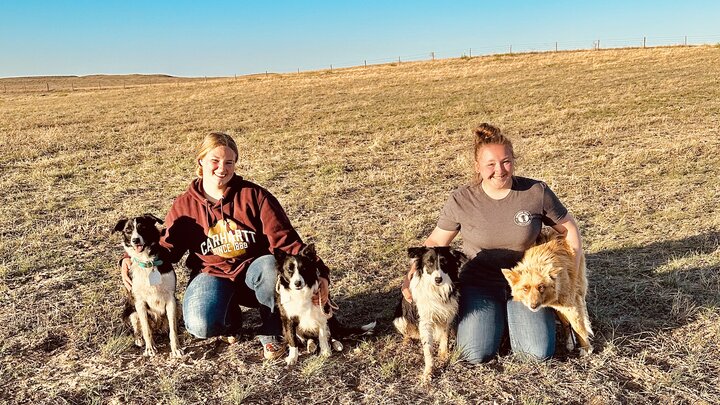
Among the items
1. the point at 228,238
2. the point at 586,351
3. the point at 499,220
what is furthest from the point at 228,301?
the point at 586,351

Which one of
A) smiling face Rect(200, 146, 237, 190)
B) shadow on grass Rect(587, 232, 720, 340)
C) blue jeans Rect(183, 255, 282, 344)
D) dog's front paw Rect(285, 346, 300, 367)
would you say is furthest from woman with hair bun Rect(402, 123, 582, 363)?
smiling face Rect(200, 146, 237, 190)

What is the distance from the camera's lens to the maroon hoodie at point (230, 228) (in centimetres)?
438

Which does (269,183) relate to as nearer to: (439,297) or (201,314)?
(201,314)

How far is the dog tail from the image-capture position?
443cm

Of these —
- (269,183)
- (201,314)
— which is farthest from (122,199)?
(201,314)

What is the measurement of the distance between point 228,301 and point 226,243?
0.46 metres

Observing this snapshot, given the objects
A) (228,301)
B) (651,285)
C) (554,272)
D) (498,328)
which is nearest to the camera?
(554,272)

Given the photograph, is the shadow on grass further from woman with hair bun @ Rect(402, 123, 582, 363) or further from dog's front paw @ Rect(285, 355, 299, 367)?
dog's front paw @ Rect(285, 355, 299, 367)

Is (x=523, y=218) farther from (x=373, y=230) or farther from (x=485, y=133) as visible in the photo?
(x=373, y=230)

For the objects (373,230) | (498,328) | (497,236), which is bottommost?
(498,328)

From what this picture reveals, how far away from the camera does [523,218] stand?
4.07 metres

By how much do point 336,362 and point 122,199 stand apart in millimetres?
6868

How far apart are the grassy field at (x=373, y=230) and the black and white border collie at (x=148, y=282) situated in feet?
0.77

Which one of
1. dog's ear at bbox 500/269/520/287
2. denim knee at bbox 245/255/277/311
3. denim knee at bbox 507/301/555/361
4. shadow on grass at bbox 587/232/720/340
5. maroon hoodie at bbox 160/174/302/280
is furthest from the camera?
shadow on grass at bbox 587/232/720/340
